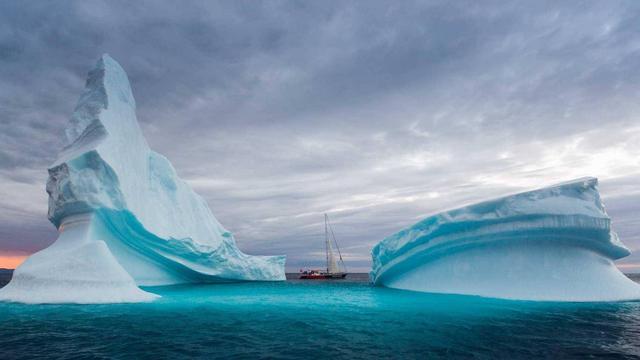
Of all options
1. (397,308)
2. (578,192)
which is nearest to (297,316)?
(397,308)

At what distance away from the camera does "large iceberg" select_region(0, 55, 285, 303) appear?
14102 mm

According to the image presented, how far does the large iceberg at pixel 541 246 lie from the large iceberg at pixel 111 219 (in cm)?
1364

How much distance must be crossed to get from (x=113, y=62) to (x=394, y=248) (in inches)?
810

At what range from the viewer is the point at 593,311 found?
12.2m

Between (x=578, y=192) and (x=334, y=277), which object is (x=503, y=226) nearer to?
(x=578, y=192)

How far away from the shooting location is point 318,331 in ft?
29.8

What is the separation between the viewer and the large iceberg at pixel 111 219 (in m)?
14.1

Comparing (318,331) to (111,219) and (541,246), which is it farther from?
(111,219)

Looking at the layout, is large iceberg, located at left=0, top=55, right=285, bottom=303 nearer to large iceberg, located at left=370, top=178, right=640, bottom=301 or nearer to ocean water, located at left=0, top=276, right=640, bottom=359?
ocean water, located at left=0, top=276, right=640, bottom=359

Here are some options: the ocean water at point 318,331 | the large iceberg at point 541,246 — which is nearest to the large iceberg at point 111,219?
the ocean water at point 318,331

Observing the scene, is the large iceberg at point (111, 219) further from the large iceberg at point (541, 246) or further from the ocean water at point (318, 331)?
the large iceberg at point (541, 246)

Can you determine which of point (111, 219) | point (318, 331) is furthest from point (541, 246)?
point (111, 219)

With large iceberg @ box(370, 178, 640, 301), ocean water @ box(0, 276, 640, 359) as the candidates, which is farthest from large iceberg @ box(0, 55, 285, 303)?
large iceberg @ box(370, 178, 640, 301)

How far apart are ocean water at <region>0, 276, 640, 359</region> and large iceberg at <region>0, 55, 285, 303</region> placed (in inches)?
56.8
